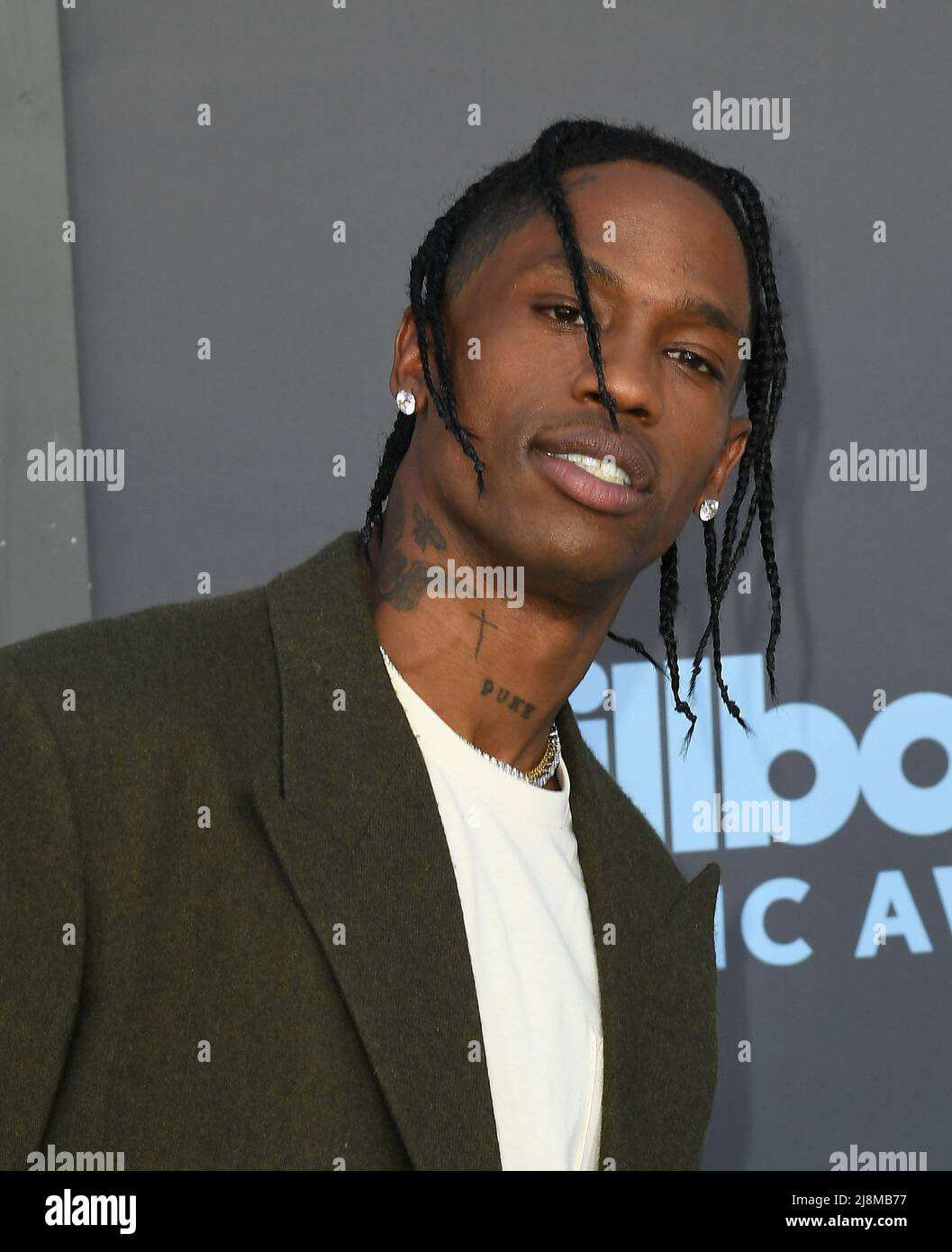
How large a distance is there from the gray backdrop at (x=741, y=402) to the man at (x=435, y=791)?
0.62 meters

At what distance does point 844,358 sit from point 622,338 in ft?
4.02

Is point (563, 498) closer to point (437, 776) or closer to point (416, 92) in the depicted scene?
point (437, 776)

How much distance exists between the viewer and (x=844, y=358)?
2.75 meters

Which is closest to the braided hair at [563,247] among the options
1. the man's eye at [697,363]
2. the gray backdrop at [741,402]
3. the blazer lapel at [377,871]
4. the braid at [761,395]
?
the braid at [761,395]

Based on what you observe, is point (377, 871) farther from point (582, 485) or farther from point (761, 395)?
point (761, 395)

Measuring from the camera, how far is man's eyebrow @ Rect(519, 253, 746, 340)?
1655mm

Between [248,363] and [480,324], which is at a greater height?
[248,363]

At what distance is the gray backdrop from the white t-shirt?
0.92 meters

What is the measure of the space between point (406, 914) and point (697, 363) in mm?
722

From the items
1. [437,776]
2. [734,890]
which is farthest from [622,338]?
[734,890]
